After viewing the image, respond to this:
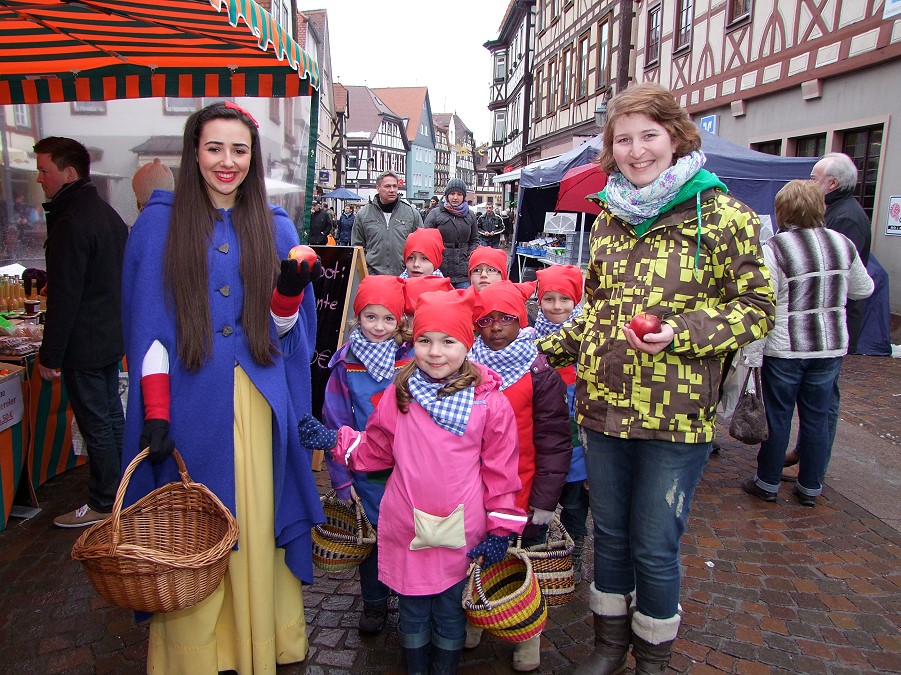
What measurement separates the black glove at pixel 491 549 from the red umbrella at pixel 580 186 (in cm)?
661

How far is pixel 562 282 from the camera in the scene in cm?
343

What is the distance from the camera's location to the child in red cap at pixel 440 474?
2.27m

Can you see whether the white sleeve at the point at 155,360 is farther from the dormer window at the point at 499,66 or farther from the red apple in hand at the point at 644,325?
the dormer window at the point at 499,66

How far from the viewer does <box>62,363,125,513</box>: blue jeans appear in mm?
3730

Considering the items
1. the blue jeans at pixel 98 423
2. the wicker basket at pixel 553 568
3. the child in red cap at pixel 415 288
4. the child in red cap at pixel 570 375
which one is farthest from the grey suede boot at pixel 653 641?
the blue jeans at pixel 98 423

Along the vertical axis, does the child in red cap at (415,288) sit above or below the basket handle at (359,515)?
above

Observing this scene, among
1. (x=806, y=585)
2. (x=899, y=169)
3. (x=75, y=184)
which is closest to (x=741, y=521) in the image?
(x=806, y=585)

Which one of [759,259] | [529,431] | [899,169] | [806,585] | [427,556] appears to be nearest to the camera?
[759,259]

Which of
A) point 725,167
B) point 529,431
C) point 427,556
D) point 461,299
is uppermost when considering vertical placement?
point 725,167

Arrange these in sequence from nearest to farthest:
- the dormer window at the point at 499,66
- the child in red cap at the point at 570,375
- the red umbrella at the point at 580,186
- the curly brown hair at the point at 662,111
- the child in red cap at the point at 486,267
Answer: the curly brown hair at the point at 662,111, the child in red cap at the point at 570,375, the child in red cap at the point at 486,267, the red umbrella at the point at 580,186, the dormer window at the point at 499,66

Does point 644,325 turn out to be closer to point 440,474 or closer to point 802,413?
point 440,474

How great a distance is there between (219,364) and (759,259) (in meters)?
1.79

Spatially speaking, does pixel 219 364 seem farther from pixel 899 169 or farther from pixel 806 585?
pixel 899 169

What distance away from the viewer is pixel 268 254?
2.30 metres
